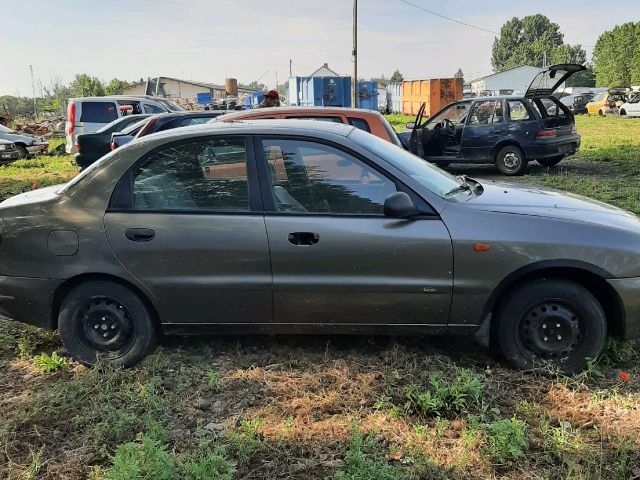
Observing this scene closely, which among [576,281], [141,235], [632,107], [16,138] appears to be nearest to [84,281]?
[141,235]

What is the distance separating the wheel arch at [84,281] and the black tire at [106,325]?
0.08 ft

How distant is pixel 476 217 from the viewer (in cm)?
343

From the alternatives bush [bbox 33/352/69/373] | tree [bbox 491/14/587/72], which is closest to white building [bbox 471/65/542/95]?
tree [bbox 491/14/587/72]

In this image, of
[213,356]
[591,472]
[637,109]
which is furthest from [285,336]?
[637,109]

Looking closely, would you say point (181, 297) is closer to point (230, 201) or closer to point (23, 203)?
point (230, 201)

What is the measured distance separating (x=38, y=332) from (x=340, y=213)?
266cm

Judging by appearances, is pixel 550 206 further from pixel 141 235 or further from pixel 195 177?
pixel 141 235

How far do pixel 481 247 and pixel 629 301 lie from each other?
0.94 meters

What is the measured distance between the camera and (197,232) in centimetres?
354

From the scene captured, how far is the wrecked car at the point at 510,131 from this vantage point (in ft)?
38.4

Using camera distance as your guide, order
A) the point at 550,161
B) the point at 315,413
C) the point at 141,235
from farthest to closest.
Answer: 1. the point at 550,161
2. the point at 141,235
3. the point at 315,413

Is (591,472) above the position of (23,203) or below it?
below

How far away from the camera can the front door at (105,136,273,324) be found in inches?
139

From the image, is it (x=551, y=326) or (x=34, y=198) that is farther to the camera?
(x=34, y=198)
